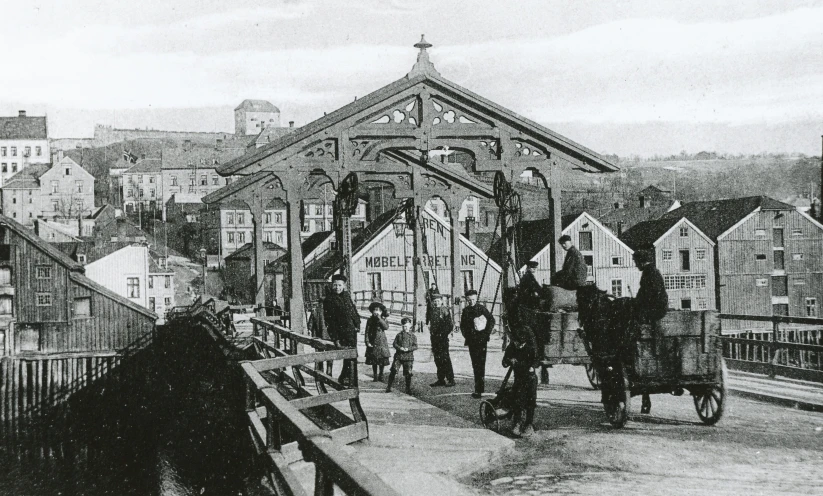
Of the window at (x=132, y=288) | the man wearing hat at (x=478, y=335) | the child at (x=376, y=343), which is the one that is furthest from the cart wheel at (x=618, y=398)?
the window at (x=132, y=288)

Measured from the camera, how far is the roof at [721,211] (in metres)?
48.4

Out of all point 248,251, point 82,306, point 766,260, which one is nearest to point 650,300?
point 82,306

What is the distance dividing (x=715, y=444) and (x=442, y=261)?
35.3 meters

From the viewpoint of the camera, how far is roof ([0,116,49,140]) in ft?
293

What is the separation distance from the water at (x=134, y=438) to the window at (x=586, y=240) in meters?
28.4

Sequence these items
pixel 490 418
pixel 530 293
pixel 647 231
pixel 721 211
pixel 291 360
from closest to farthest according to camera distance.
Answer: pixel 291 360 < pixel 490 418 < pixel 530 293 < pixel 721 211 < pixel 647 231

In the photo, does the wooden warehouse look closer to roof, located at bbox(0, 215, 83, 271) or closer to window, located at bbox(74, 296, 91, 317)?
window, located at bbox(74, 296, 91, 317)

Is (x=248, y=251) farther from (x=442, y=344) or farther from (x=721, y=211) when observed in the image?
(x=442, y=344)

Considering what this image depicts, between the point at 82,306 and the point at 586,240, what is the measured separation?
32.6m

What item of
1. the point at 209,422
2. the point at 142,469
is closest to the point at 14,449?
the point at 142,469

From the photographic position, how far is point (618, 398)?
28.0 feet

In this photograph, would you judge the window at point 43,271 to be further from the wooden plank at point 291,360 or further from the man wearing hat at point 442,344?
the wooden plank at point 291,360

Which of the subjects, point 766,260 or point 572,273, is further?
point 766,260

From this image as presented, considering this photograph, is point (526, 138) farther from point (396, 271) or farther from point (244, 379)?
point (396, 271)
